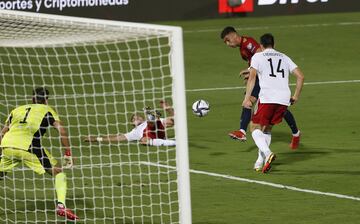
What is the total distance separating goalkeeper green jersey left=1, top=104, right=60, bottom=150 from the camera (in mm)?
15102

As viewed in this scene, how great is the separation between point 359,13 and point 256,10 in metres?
3.33

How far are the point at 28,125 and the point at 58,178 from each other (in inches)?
36.4

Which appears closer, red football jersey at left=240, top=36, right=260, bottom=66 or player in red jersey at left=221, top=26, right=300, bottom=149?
player in red jersey at left=221, top=26, right=300, bottom=149

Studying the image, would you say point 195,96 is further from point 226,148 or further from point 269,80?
point 269,80

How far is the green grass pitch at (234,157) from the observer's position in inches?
599

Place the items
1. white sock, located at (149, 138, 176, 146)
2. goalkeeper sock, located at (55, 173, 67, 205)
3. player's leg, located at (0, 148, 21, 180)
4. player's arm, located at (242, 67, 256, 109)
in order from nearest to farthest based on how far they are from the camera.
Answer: goalkeeper sock, located at (55, 173, 67, 205)
player's leg, located at (0, 148, 21, 180)
player's arm, located at (242, 67, 256, 109)
white sock, located at (149, 138, 176, 146)

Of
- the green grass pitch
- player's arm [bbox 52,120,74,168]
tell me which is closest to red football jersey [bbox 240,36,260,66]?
the green grass pitch

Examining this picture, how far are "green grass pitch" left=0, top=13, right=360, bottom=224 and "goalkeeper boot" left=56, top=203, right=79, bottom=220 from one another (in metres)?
0.27

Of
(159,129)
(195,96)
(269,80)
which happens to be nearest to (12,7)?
(195,96)

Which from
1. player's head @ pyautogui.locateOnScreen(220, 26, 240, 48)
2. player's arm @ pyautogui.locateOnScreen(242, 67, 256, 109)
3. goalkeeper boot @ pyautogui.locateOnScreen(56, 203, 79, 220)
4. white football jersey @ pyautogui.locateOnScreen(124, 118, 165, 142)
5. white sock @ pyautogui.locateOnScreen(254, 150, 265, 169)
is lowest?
white football jersey @ pyautogui.locateOnScreen(124, 118, 165, 142)

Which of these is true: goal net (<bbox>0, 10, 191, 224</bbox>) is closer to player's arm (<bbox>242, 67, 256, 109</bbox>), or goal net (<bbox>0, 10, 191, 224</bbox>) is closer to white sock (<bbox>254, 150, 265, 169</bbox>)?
white sock (<bbox>254, 150, 265, 169</bbox>)

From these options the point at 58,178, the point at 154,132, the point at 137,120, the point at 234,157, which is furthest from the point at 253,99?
the point at 58,178

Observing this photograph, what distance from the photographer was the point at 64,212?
14445 millimetres

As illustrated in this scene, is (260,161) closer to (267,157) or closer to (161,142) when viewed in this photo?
(267,157)
